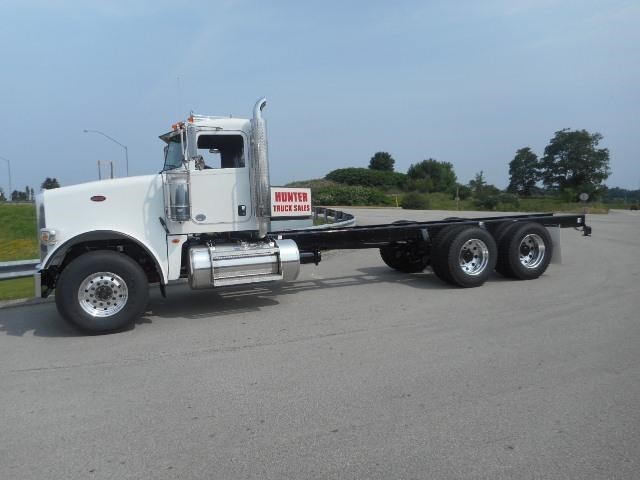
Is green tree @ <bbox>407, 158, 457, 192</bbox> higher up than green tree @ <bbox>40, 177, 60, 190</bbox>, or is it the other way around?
green tree @ <bbox>407, 158, 457, 192</bbox>

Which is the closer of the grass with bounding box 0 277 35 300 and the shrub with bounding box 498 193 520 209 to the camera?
the grass with bounding box 0 277 35 300

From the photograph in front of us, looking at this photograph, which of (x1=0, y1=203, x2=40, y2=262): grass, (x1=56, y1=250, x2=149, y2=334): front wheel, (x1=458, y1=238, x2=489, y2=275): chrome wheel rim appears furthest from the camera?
(x1=0, y1=203, x2=40, y2=262): grass

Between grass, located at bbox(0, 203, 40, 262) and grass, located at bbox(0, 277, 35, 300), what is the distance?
10694 mm

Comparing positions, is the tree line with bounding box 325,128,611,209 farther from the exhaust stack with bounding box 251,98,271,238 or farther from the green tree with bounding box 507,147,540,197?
the exhaust stack with bounding box 251,98,271,238

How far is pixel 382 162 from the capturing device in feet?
364

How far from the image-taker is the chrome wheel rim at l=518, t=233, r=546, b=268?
9.98 metres

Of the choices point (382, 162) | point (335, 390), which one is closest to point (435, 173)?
point (382, 162)

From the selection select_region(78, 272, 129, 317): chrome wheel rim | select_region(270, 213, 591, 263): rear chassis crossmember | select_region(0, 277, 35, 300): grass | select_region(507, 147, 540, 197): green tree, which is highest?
select_region(507, 147, 540, 197): green tree

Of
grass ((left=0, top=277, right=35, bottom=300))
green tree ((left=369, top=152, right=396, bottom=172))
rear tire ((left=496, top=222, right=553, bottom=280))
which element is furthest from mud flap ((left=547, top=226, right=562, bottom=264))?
green tree ((left=369, top=152, right=396, bottom=172))

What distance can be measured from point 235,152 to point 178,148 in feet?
2.72

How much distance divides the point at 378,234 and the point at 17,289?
7813 millimetres

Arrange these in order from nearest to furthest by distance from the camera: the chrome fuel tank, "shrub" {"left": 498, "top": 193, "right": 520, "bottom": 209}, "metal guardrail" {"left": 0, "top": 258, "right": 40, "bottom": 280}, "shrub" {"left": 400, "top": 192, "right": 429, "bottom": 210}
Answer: the chrome fuel tank, "metal guardrail" {"left": 0, "top": 258, "right": 40, "bottom": 280}, "shrub" {"left": 498, "top": 193, "right": 520, "bottom": 209}, "shrub" {"left": 400, "top": 192, "right": 429, "bottom": 210}

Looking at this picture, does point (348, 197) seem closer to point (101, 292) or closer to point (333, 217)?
point (333, 217)

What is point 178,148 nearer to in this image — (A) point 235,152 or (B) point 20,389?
(A) point 235,152
